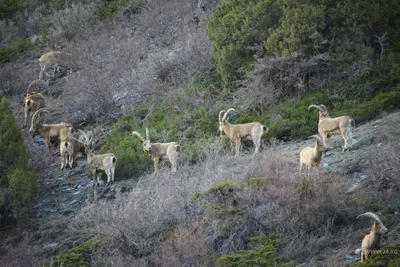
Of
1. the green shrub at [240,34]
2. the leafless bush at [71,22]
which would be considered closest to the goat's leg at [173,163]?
the green shrub at [240,34]

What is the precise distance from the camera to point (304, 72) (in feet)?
86.1

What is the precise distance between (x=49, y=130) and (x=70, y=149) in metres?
2.13

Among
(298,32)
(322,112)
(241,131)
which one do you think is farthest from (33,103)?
(322,112)

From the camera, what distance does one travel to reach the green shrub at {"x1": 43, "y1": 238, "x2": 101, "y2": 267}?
19.2 metres

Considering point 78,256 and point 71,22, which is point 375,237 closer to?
point 78,256

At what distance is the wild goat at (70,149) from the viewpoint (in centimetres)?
2536

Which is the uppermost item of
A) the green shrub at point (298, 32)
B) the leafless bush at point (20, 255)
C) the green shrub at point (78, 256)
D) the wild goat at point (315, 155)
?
the green shrub at point (298, 32)

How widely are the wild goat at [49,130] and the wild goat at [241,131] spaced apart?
5.00 meters

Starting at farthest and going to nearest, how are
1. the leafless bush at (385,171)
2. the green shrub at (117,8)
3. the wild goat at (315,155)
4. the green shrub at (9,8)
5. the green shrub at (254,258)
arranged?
the green shrub at (9,8) < the green shrub at (117,8) < the wild goat at (315,155) < the leafless bush at (385,171) < the green shrub at (254,258)

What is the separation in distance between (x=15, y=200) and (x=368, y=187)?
28.9ft

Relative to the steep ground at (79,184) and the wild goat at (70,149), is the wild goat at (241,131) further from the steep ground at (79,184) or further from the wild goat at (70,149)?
the wild goat at (70,149)

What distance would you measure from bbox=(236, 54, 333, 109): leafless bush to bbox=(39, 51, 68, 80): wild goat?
10.7 meters

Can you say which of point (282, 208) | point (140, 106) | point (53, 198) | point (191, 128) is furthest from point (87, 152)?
point (282, 208)

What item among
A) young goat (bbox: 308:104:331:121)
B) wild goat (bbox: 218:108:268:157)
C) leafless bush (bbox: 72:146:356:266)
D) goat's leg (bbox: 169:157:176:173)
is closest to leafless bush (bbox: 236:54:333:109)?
wild goat (bbox: 218:108:268:157)
